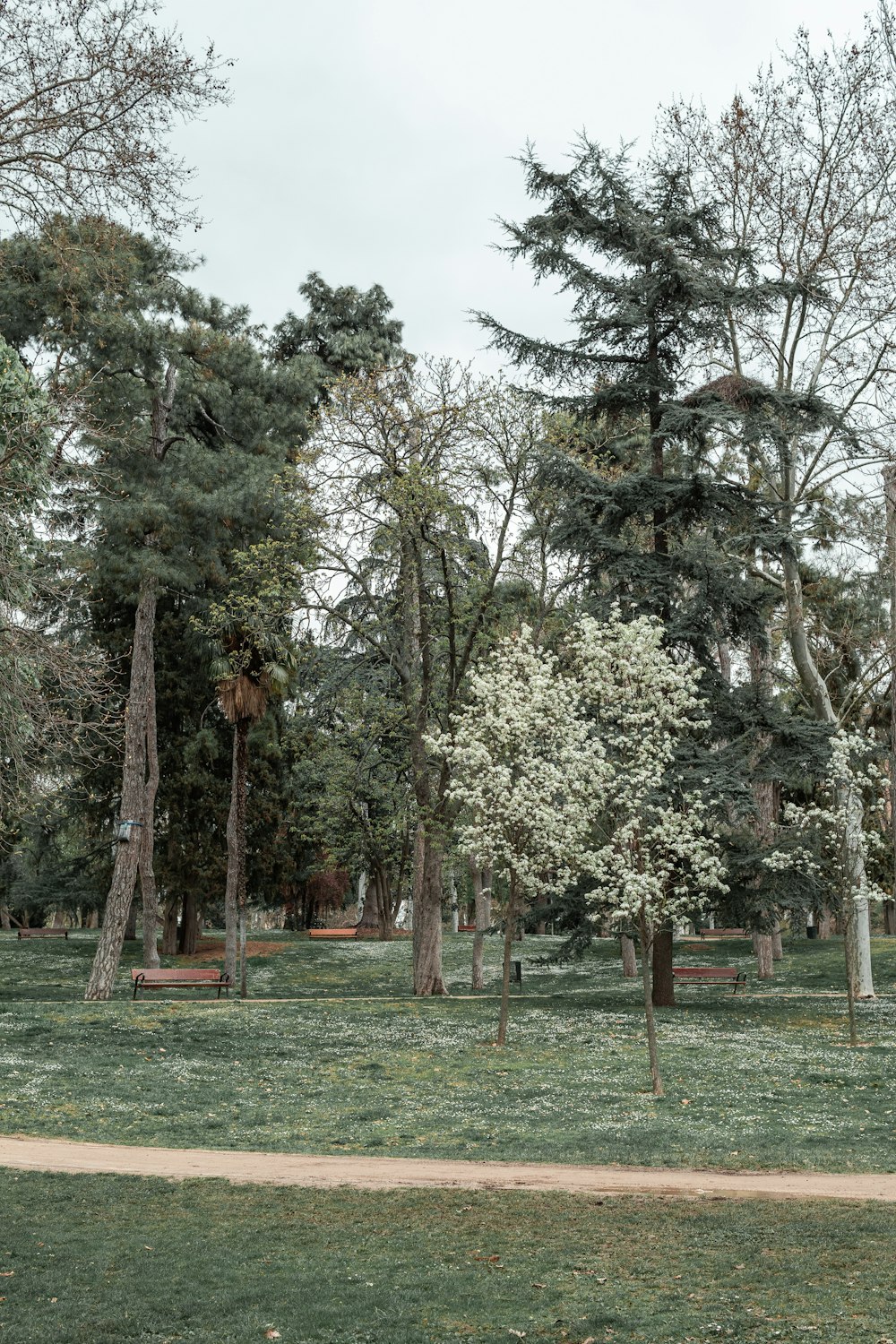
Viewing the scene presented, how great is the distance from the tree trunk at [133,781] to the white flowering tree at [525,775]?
11.1 meters

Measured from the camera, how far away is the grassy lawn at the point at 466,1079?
1362cm

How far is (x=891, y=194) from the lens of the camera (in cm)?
2586

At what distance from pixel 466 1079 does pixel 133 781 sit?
16.0 m

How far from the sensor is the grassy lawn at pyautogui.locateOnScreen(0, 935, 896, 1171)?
1362 centimetres

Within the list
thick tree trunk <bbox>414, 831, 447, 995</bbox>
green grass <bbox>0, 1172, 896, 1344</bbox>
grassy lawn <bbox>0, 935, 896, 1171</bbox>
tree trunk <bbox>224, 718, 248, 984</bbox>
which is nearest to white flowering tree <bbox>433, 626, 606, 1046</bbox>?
grassy lawn <bbox>0, 935, 896, 1171</bbox>

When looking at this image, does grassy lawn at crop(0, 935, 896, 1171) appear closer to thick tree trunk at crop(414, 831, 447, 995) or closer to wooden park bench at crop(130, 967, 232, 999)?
wooden park bench at crop(130, 967, 232, 999)

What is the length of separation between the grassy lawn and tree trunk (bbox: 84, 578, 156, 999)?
2328mm

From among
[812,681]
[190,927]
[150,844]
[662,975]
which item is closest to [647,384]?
[812,681]

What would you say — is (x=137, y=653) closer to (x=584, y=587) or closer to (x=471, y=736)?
(x=584, y=587)

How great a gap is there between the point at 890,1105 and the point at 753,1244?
7547mm

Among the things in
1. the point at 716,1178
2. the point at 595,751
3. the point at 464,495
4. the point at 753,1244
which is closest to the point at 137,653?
the point at 464,495

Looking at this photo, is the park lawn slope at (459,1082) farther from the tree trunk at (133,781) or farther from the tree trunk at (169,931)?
the tree trunk at (169,931)

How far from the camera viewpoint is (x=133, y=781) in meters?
30.8

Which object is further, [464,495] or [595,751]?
[464,495]
